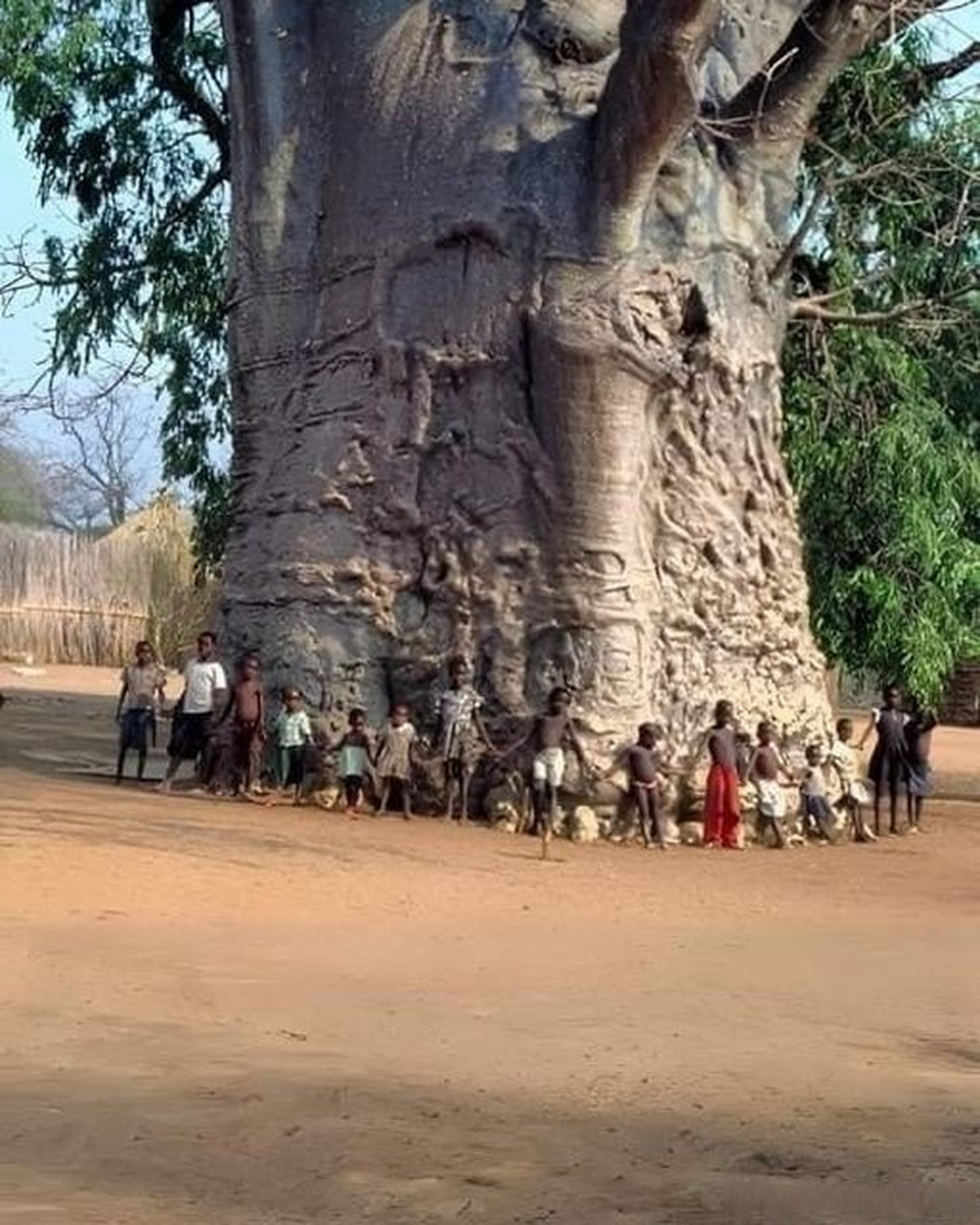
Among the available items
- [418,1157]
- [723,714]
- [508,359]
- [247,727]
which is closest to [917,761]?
[723,714]

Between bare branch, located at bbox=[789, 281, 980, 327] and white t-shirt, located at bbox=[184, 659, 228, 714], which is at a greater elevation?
bare branch, located at bbox=[789, 281, 980, 327]

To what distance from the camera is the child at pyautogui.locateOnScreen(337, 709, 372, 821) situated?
1451 cm

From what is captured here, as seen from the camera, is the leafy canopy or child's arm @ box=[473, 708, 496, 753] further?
the leafy canopy

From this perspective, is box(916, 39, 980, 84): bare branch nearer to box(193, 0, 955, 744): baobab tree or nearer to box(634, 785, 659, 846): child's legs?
box(193, 0, 955, 744): baobab tree

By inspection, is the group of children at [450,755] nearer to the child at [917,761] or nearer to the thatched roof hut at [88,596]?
the child at [917,761]

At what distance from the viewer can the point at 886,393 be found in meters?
19.3

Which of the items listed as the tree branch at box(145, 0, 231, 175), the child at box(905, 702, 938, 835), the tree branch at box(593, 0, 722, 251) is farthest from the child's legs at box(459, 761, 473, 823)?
the tree branch at box(145, 0, 231, 175)

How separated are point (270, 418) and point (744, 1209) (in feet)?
38.2

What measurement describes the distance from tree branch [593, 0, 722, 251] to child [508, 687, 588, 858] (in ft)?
10.4

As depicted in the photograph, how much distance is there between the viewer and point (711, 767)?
14.7m

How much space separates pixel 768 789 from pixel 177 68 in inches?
329

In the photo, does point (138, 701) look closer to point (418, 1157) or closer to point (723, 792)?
point (723, 792)

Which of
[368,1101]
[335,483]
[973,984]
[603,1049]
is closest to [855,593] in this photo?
[335,483]

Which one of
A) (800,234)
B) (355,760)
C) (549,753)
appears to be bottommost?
(355,760)
